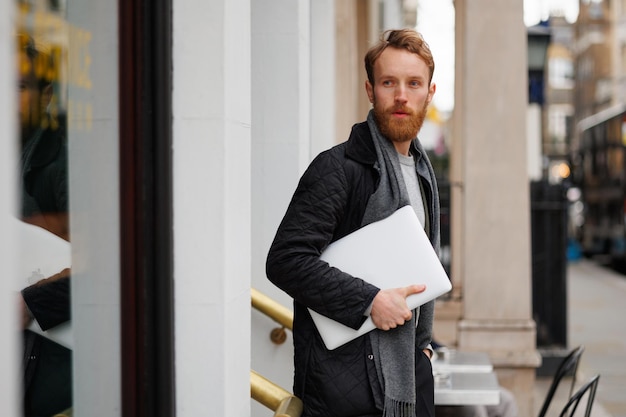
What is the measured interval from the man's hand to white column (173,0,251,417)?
0.42 metres

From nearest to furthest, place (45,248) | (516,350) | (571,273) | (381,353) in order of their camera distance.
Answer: (45,248) < (381,353) < (516,350) < (571,273)

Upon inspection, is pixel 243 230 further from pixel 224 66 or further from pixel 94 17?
pixel 94 17

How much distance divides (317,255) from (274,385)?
33.1 inches

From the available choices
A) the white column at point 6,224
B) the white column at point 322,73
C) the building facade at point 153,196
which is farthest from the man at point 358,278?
the white column at point 322,73

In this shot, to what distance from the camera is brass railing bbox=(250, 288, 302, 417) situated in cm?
271

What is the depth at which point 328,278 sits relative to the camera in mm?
2521

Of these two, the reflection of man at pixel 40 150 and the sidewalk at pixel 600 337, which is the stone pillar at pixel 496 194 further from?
the reflection of man at pixel 40 150

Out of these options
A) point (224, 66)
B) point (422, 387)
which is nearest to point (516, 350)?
point (422, 387)

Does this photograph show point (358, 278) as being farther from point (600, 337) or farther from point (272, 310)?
point (600, 337)

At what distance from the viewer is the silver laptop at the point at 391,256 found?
8.48ft

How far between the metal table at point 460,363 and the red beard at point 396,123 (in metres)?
2.37

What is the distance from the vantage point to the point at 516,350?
27.2ft

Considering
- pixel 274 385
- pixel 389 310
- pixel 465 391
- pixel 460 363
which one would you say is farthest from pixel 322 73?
pixel 389 310

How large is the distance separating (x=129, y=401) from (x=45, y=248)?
57 cm
